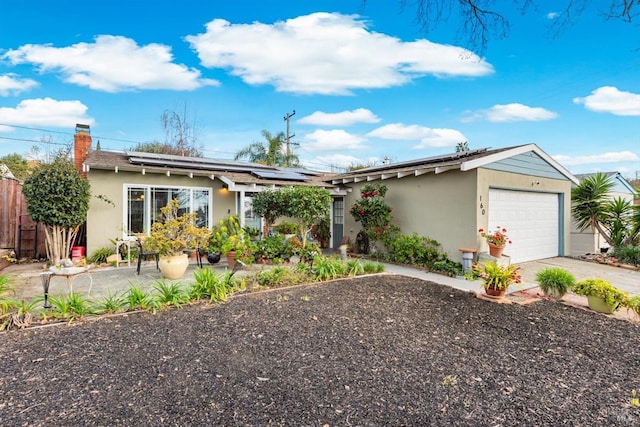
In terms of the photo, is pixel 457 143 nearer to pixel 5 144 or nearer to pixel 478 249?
pixel 478 249

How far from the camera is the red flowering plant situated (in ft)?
33.3

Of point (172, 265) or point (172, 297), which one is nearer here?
point (172, 297)

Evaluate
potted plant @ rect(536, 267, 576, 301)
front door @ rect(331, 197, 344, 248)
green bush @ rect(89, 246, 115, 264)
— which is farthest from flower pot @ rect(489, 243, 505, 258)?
green bush @ rect(89, 246, 115, 264)

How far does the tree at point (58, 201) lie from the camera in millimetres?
7824

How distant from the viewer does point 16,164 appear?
20.9 m

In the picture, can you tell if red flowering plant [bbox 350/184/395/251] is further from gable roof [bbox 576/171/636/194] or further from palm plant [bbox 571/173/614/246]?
gable roof [bbox 576/171/636/194]

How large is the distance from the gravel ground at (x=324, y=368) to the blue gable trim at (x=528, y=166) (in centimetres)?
513

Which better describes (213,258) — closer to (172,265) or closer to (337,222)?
(172,265)

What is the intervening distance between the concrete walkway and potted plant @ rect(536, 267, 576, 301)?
A: 75 cm

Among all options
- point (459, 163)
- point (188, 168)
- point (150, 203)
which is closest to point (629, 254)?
point (459, 163)

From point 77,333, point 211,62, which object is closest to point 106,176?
point 77,333

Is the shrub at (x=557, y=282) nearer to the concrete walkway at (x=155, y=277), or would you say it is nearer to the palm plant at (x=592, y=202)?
the concrete walkway at (x=155, y=277)

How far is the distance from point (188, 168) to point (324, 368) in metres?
8.91

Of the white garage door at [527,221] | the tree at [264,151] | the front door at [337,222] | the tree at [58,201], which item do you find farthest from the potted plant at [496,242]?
the tree at [264,151]
